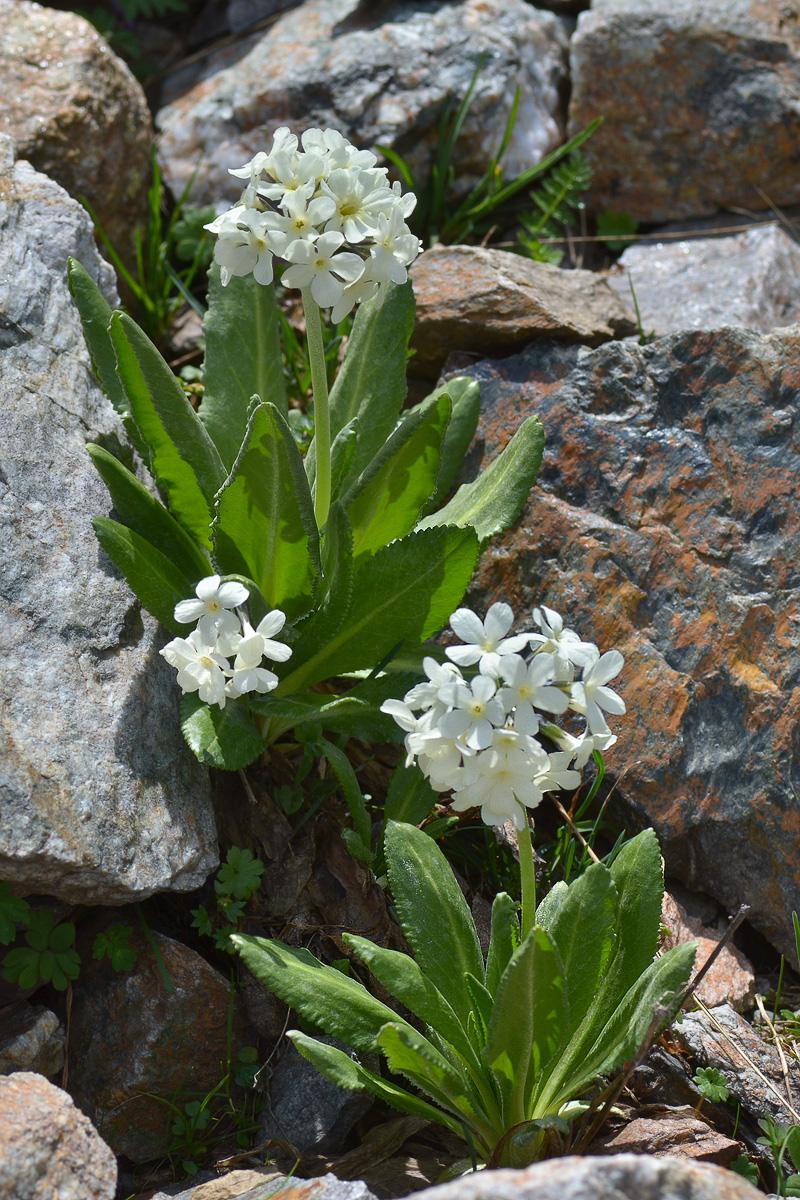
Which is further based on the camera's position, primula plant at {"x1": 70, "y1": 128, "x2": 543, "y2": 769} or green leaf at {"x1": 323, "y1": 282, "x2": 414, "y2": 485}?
green leaf at {"x1": 323, "y1": 282, "x2": 414, "y2": 485}

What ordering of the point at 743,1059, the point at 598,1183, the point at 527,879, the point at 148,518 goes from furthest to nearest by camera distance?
the point at 148,518, the point at 743,1059, the point at 527,879, the point at 598,1183

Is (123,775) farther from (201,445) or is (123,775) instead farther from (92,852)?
(201,445)

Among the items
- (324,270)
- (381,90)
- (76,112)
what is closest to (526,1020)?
(324,270)

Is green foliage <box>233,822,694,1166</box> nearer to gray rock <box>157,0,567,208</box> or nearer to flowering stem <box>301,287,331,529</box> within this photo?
flowering stem <box>301,287,331,529</box>

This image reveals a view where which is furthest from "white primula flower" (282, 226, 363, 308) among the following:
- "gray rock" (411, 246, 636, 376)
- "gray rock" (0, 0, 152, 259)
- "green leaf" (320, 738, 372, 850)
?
"gray rock" (0, 0, 152, 259)

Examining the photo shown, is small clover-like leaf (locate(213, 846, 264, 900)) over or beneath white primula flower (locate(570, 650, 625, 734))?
beneath

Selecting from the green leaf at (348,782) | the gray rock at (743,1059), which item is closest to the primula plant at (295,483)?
the green leaf at (348,782)

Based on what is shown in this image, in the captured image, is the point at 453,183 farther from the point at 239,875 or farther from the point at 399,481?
the point at 239,875
